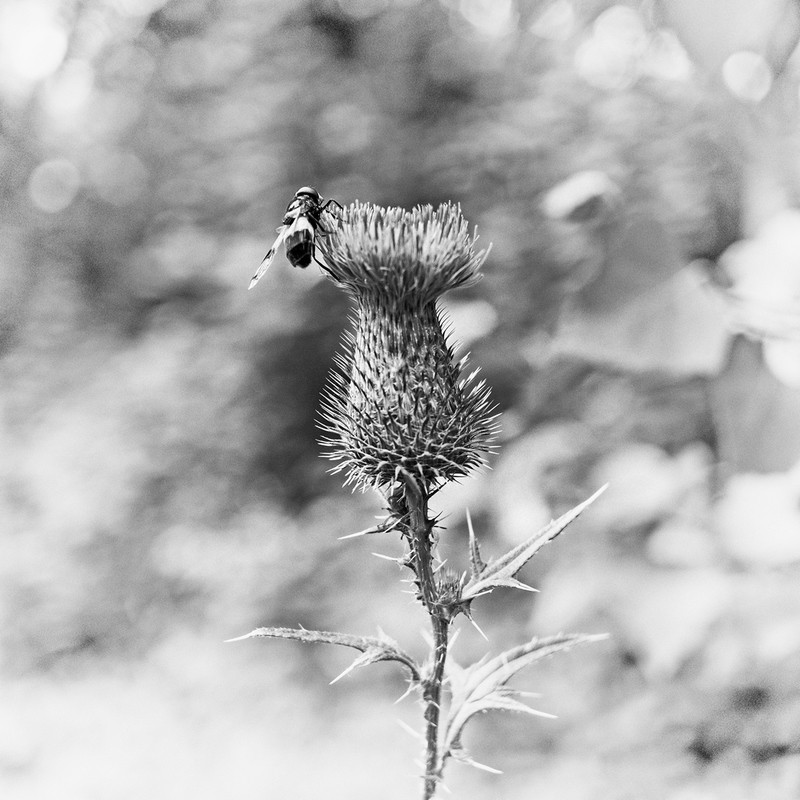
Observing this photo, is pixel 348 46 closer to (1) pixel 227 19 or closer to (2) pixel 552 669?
(1) pixel 227 19

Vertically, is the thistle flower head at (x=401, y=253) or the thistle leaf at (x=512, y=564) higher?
the thistle flower head at (x=401, y=253)

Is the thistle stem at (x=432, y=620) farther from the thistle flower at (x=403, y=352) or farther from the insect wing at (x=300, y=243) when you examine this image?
the insect wing at (x=300, y=243)

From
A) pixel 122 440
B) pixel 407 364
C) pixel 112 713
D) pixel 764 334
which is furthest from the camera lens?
pixel 122 440

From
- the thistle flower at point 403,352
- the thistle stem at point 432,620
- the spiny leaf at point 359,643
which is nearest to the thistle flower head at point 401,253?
the thistle flower at point 403,352

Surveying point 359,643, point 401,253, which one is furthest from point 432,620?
point 401,253

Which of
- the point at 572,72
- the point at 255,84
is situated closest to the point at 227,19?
the point at 255,84
